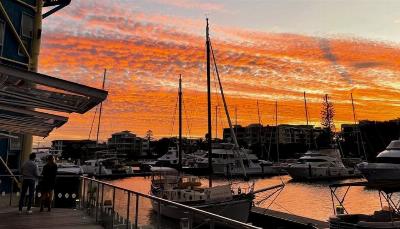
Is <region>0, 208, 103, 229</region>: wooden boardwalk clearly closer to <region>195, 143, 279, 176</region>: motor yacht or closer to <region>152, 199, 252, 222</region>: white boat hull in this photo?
<region>152, 199, 252, 222</region>: white boat hull

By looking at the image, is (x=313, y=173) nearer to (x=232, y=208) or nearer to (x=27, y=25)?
(x=232, y=208)

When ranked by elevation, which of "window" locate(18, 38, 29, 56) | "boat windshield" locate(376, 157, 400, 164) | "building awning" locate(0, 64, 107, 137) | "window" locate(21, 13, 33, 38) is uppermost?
"window" locate(21, 13, 33, 38)

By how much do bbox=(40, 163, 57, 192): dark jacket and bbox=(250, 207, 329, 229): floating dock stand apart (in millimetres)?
13393

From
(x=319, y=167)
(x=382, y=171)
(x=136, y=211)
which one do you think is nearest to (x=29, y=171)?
(x=136, y=211)

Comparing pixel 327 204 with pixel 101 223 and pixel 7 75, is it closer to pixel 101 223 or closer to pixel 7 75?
pixel 101 223

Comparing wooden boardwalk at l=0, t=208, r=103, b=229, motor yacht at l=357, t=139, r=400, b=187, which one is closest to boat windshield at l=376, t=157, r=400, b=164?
motor yacht at l=357, t=139, r=400, b=187

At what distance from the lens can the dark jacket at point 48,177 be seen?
1290 cm

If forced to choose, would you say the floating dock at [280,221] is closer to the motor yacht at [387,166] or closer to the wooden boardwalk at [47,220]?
the wooden boardwalk at [47,220]

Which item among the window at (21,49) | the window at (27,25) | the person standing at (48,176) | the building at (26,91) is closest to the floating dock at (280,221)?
the person standing at (48,176)

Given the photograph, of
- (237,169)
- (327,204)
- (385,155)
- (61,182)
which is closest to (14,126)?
(61,182)

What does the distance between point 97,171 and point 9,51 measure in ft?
236

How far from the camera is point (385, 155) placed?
158ft

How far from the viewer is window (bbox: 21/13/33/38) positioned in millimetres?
19922

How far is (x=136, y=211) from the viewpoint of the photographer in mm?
8734
